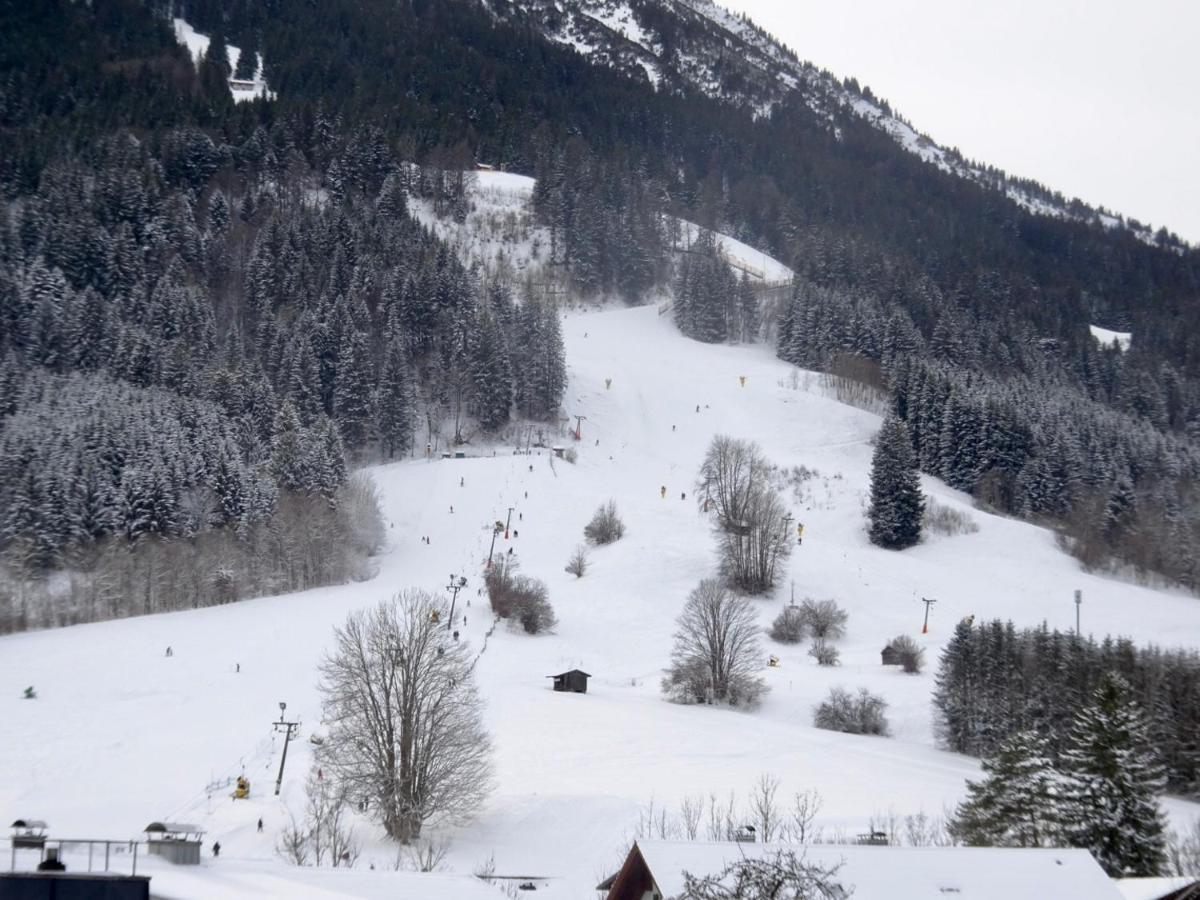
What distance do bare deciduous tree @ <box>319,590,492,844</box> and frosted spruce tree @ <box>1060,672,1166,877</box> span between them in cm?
1592

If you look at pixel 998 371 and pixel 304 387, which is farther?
pixel 998 371

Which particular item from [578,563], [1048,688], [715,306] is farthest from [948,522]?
[715,306]

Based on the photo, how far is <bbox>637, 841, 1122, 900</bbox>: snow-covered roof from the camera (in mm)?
15984

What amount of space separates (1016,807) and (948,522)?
A: 50234mm

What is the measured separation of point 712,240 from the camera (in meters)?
140

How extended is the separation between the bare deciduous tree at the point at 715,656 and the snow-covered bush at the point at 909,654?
699 cm

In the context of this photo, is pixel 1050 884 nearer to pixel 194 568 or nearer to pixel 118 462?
pixel 194 568

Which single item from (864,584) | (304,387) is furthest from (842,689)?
(304,387)

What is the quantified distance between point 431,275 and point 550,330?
13.3 m

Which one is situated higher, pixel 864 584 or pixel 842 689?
pixel 864 584

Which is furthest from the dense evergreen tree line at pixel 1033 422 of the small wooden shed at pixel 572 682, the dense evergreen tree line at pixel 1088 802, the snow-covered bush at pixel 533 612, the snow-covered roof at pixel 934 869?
the snow-covered roof at pixel 934 869

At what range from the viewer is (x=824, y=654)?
179ft

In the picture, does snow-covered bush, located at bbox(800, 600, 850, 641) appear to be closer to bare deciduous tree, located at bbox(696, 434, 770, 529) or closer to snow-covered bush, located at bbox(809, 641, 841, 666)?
snow-covered bush, located at bbox(809, 641, 841, 666)

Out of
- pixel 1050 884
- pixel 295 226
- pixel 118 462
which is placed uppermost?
pixel 295 226
